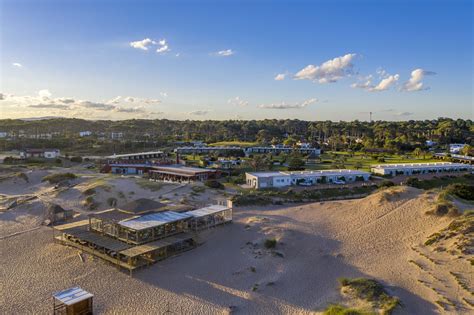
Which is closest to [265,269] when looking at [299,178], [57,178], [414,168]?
[299,178]

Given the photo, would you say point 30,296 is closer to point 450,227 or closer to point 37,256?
point 37,256

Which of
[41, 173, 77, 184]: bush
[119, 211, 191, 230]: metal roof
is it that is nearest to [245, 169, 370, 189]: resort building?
[119, 211, 191, 230]: metal roof

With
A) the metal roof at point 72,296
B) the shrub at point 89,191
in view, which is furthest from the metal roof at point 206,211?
the shrub at point 89,191

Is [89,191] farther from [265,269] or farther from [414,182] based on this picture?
[414,182]

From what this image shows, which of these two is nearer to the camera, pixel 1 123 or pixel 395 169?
pixel 395 169

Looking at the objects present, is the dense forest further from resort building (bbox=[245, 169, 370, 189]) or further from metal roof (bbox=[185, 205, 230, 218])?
metal roof (bbox=[185, 205, 230, 218])

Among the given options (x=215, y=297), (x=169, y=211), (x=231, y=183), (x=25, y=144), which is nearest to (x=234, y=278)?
(x=215, y=297)
